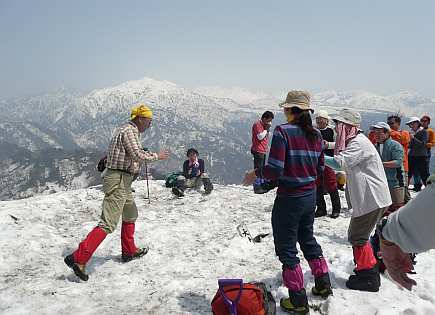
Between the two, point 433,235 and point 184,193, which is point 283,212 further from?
point 184,193

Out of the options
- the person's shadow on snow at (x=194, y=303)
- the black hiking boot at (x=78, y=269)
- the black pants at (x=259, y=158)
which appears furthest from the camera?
the black pants at (x=259, y=158)

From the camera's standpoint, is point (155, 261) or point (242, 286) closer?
point (242, 286)

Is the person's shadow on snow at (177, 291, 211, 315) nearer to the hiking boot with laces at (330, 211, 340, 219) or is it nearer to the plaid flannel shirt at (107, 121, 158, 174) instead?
the plaid flannel shirt at (107, 121, 158, 174)

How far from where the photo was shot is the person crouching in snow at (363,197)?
18.2ft

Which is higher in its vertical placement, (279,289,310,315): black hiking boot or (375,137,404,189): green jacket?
(375,137,404,189): green jacket

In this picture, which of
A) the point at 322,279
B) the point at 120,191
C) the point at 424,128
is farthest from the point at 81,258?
the point at 424,128

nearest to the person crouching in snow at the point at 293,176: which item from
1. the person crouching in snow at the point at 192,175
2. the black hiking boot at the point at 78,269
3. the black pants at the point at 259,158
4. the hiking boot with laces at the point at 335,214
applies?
the black hiking boot at the point at 78,269

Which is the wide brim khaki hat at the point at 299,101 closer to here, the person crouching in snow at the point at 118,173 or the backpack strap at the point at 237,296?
the backpack strap at the point at 237,296

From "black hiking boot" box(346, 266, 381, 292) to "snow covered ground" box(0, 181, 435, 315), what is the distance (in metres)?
0.12

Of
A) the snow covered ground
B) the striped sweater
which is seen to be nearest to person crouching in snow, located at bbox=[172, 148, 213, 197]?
the snow covered ground

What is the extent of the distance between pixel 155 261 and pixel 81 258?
5.82 ft

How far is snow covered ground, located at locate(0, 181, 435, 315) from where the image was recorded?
5496 mm

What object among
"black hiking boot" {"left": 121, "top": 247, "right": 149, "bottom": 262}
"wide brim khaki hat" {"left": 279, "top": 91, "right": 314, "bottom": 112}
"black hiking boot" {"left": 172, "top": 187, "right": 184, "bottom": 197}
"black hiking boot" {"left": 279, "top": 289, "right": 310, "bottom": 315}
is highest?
"wide brim khaki hat" {"left": 279, "top": 91, "right": 314, "bottom": 112}

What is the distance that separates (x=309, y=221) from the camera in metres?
5.26
